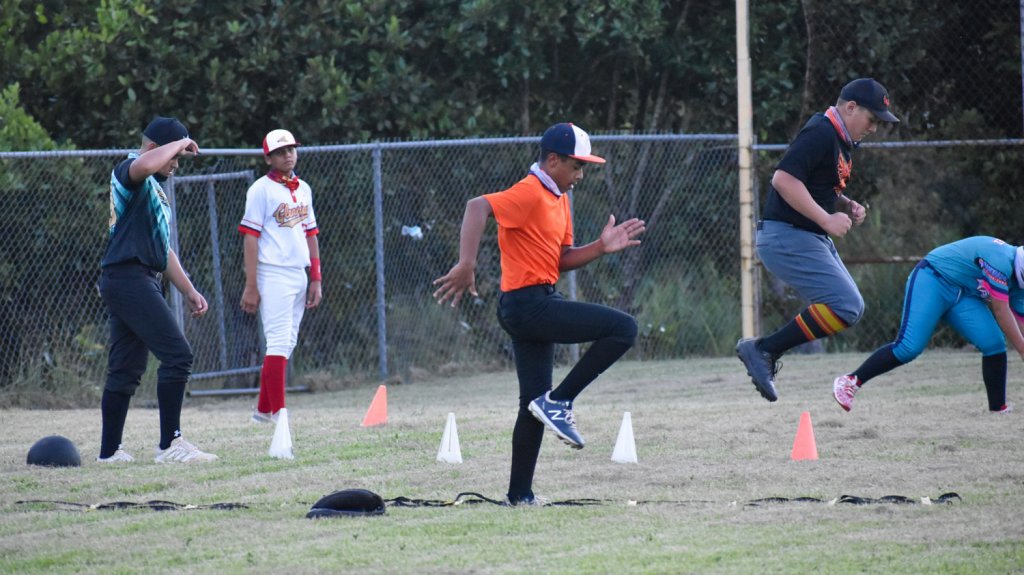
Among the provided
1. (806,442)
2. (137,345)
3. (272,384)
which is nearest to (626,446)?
(806,442)

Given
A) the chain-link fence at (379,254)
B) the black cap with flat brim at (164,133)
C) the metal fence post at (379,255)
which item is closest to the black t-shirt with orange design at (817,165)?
the black cap with flat brim at (164,133)

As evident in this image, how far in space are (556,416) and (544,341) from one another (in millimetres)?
402

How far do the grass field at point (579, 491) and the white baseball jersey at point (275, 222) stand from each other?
1333 millimetres

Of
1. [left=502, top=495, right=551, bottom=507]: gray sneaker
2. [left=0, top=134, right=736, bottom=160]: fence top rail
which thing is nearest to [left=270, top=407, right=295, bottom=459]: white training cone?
[left=502, top=495, right=551, bottom=507]: gray sneaker

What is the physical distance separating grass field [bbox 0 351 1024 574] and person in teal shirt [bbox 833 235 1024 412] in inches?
19.7

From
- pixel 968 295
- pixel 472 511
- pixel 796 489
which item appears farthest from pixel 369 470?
pixel 968 295

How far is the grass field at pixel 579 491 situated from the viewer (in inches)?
226

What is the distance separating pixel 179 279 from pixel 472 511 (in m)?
3.04

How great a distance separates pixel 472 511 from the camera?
6.80 meters

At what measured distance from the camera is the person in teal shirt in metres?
9.11

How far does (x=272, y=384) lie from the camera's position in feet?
34.1

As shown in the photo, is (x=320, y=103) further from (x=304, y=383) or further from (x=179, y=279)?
(x=179, y=279)

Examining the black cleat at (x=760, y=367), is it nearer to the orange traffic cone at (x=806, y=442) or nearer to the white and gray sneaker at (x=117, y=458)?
the orange traffic cone at (x=806, y=442)

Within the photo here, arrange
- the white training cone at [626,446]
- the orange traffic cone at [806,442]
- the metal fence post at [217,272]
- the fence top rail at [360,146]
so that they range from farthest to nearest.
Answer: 1. the metal fence post at [217,272]
2. the fence top rail at [360,146]
3. the white training cone at [626,446]
4. the orange traffic cone at [806,442]
